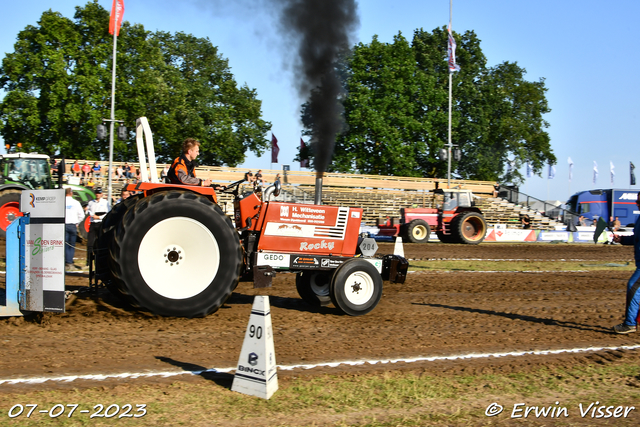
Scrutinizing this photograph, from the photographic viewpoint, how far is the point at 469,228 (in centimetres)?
2195

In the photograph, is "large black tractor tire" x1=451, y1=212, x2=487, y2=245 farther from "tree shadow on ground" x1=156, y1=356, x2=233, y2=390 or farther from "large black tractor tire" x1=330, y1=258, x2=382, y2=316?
"tree shadow on ground" x1=156, y1=356, x2=233, y2=390

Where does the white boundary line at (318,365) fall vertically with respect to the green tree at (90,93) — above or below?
below

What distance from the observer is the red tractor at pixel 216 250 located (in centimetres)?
601

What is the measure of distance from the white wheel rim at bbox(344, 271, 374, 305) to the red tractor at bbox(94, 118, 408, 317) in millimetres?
12

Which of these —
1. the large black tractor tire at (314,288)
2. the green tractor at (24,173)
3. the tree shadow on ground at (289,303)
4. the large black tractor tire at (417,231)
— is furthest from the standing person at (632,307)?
the large black tractor tire at (417,231)

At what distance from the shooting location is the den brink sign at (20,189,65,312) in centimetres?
593

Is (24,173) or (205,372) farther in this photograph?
(24,173)

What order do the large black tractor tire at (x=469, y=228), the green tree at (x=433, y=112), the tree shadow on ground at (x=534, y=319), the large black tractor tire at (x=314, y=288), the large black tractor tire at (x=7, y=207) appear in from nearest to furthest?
the tree shadow on ground at (x=534, y=319), the large black tractor tire at (x=314, y=288), the large black tractor tire at (x=7, y=207), the large black tractor tire at (x=469, y=228), the green tree at (x=433, y=112)

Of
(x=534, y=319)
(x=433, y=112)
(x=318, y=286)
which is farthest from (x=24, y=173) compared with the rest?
(x=433, y=112)

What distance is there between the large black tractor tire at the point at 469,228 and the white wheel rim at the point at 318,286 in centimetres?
1472

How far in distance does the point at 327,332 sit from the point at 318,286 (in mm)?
1553

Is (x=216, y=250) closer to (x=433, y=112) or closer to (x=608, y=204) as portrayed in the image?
(x=433, y=112)

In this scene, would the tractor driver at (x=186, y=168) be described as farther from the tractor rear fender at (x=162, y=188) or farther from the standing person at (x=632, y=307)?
the standing person at (x=632, y=307)

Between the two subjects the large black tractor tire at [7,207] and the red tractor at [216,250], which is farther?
the large black tractor tire at [7,207]
